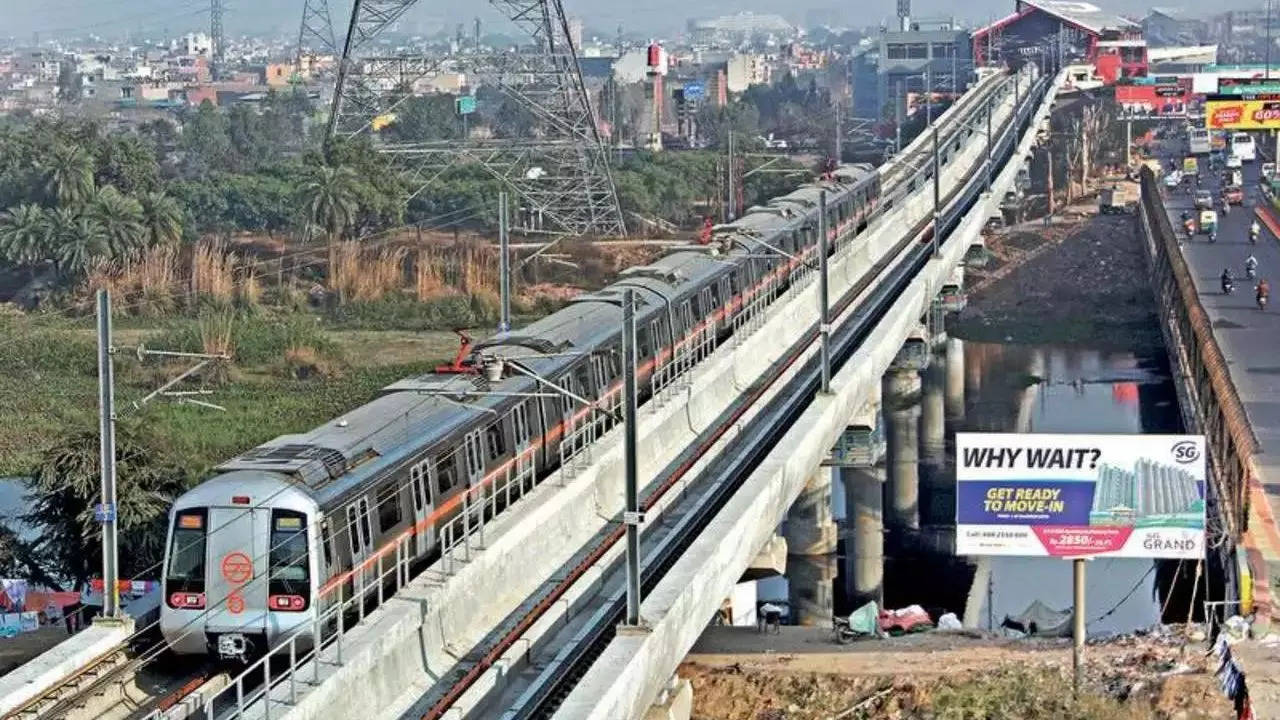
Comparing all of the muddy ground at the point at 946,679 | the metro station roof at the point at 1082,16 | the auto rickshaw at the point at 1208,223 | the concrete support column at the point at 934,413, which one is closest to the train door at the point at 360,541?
the muddy ground at the point at 946,679

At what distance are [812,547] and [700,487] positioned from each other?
464 inches

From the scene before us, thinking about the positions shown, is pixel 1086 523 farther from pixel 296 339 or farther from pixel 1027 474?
pixel 296 339

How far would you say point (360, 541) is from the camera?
80.5ft

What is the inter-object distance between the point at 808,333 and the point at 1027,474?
22.1 m

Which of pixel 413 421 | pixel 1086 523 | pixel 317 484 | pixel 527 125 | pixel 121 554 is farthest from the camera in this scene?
pixel 527 125

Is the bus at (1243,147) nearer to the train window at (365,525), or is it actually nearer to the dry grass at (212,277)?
the dry grass at (212,277)

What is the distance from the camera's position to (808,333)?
2028 inches

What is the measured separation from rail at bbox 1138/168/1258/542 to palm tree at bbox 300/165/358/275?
31.8 metres

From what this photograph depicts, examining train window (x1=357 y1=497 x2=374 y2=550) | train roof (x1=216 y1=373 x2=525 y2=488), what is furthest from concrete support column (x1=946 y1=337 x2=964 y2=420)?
train window (x1=357 y1=497 x2=374 y2=550)

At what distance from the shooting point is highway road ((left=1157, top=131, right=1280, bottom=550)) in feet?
145

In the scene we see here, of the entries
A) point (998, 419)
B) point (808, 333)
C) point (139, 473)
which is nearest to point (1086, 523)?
point (139, 473)

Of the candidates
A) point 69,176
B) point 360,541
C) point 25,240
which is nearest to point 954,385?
point 25,240

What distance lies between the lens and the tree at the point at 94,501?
3428 cm

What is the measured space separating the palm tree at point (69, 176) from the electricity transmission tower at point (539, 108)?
10.6 meters
